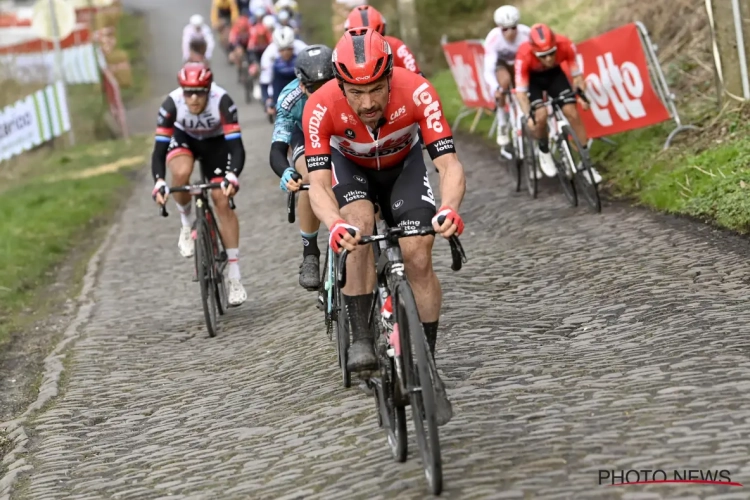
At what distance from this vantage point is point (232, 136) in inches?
403

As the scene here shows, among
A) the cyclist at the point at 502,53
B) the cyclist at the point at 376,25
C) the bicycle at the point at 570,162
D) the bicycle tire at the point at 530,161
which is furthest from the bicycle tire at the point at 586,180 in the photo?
the cyclist at the point at 502,53

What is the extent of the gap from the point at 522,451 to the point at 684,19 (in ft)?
41.2

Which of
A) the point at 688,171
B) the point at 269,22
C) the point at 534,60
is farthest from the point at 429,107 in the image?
the point at 269,22

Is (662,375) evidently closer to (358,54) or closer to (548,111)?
(358,54)

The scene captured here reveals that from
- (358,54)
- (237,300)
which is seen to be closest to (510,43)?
(237,300)

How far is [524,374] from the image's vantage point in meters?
7.22

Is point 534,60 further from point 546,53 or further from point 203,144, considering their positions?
point 203,144

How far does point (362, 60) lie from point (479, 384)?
233 cm

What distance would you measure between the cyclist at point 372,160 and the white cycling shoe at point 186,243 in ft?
14.5

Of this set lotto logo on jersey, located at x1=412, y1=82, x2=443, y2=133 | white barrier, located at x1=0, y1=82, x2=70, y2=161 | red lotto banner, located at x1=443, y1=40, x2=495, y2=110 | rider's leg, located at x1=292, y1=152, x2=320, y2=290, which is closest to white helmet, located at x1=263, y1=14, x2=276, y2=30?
white barrier, located at x1=0, y1=82, x2=70, y2=161

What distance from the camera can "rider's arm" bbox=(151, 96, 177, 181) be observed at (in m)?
10.1

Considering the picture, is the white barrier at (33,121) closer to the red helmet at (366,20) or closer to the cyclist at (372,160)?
the red helmet at (366,20)

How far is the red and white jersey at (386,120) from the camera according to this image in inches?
241

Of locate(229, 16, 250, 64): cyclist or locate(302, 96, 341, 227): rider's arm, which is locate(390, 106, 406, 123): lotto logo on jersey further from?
locate(229, 16, 250, 64): cyclist
